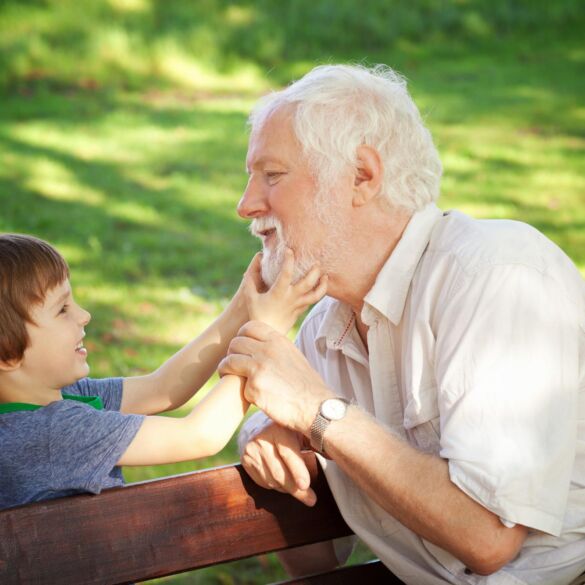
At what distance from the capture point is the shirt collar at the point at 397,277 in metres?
2.74

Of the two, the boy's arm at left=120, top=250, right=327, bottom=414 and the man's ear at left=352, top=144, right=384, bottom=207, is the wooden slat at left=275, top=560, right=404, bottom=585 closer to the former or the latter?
the boy's arm at left=120, top=250, right=327, bottom=414

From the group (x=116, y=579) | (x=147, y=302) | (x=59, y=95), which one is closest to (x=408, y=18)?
(x=59, y=95)

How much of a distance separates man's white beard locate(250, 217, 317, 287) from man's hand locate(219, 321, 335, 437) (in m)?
0.27

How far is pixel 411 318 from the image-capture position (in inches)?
105

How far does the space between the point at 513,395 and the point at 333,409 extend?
437 mm

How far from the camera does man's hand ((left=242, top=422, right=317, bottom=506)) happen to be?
261cm

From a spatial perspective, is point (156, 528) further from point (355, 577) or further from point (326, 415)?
point (355, 577)

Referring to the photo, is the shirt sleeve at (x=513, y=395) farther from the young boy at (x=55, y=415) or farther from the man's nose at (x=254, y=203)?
the man's nose at (x=254, y=203)

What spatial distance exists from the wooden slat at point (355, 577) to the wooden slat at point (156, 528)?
0.10 m

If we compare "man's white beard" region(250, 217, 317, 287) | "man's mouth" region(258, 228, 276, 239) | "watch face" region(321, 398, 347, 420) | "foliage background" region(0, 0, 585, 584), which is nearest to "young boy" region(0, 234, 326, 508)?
"watch face" region(321, 398, 347, 420)

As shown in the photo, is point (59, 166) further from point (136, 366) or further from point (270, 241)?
point (270, 241)

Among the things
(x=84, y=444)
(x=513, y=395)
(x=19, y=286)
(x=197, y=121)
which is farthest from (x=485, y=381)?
(x=197, y=121)

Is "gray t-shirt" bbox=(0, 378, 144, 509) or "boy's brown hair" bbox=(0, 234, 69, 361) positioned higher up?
"boy's brown hair" bbox=(0, 234, 69, 361)

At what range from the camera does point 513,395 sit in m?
2.33
